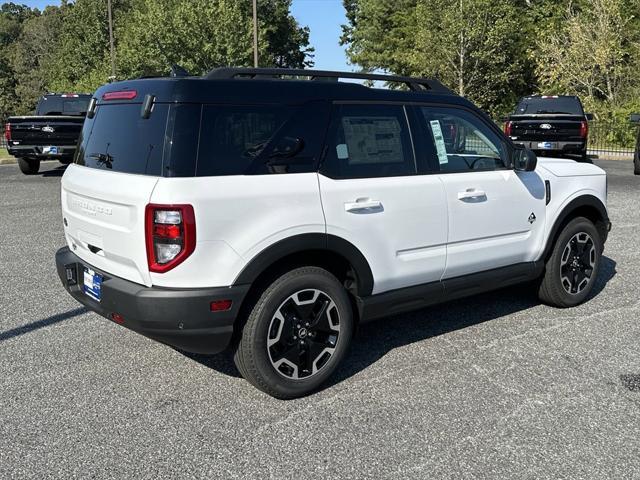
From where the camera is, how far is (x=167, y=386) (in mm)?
3717

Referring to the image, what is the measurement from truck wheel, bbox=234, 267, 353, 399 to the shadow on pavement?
2.05 m

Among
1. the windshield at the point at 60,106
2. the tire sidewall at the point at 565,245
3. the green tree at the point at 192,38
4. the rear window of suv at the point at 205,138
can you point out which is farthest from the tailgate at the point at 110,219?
the green tree at the point at 192,38

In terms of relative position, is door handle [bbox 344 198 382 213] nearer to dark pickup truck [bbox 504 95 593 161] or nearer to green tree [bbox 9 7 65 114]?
dark pickup truck [bbox 504 95 593 161]

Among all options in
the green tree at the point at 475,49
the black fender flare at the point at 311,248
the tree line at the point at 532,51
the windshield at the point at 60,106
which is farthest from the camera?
the green tree at the point at 475,49

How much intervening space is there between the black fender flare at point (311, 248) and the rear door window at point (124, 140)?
27.4 inches

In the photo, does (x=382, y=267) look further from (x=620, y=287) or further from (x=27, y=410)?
(x=620, y=287)

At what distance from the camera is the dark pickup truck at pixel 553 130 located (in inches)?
Answer: 592

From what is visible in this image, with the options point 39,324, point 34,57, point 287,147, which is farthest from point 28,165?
point 34,57

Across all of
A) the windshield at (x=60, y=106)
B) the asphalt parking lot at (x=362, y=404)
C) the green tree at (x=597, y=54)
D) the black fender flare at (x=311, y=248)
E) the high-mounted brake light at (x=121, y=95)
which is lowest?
→ the asphalt parking lot at (x=362, y=404)

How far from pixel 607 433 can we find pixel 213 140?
8.40 ft

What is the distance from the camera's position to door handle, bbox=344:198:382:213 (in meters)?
3.62

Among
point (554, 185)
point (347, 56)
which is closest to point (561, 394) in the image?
point (554, 185)

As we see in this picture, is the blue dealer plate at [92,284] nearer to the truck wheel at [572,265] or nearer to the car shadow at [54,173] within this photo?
the truck wheel at [572,265]

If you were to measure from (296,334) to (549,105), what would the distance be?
14864 millimetres
